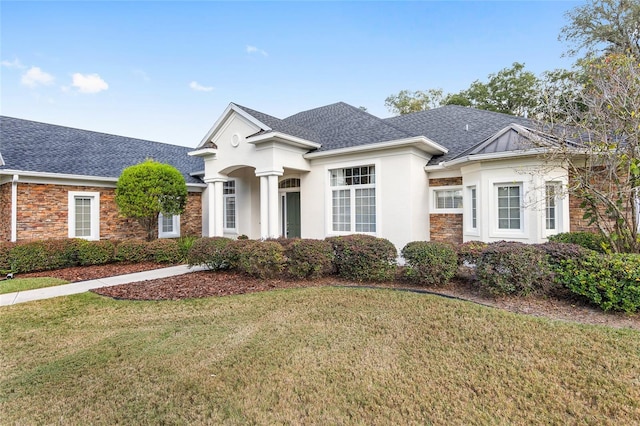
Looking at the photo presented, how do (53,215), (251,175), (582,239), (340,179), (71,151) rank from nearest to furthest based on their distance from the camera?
(582,239)
(340,179)
(53,215)
(71,151)
(251,175)

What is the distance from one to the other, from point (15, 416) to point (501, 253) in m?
7.09

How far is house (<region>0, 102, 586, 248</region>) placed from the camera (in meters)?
9.05

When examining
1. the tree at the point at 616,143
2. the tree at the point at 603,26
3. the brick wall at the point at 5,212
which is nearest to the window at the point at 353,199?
the tree at the point at 616,143

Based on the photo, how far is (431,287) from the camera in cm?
671

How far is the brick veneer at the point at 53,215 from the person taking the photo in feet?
36.7

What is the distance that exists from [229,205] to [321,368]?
1251 centimetres

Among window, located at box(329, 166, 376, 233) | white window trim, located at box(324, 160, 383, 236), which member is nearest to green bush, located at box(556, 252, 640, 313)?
white window trim, located at box(324, 160, 383, 236)

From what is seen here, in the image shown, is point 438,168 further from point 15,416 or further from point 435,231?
point 15,416

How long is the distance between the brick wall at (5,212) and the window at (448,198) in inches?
604

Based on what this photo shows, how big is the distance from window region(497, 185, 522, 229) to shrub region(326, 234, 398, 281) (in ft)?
13.8

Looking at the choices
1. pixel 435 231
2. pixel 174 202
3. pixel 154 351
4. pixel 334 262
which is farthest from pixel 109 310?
pixel 435 231

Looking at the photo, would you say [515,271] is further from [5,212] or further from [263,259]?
[5,212]

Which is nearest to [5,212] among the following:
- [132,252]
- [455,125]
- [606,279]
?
[132,252]

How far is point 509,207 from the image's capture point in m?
9.23
